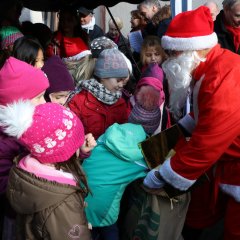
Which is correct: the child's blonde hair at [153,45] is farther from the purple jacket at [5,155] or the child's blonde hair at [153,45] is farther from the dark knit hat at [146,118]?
the purple jacket at [5,155]

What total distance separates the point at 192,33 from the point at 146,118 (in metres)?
0.77

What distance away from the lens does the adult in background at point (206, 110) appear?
1.96 m

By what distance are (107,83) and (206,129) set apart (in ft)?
3.96

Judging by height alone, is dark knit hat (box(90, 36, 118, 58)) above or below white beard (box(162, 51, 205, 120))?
below

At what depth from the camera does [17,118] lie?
180 centimetres

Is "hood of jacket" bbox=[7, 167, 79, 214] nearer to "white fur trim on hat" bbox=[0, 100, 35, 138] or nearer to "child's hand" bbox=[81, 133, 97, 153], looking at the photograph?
"white fur trim on hat" bbox=[0, 100, 35, 138]

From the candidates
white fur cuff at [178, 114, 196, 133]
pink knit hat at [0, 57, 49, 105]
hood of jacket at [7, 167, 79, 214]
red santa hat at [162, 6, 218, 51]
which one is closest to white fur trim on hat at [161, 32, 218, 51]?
red santa hat at [162, 6, 218, 51]

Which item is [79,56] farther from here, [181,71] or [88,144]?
[181,71]

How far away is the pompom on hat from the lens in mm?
3600

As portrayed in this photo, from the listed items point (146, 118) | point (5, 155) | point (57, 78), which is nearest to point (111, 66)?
point (57, 78)

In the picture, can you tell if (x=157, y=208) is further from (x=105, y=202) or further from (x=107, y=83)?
(x=107, y=83)

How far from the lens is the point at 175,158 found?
2137 mm

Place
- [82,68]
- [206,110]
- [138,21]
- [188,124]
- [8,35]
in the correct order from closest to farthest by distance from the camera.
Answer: [206,110] < [188,124] < [82,68] < [8,35] < [138,21]

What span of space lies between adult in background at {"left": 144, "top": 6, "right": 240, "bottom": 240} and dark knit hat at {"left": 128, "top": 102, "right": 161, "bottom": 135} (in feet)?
0.93
